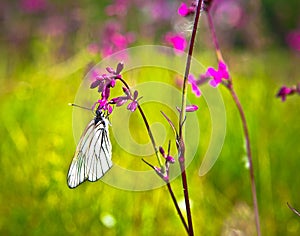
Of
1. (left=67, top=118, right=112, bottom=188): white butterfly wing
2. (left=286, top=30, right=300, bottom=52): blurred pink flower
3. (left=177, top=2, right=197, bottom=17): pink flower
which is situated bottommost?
(left=67, top=118, right=112, bottom=188): white butterfly wing

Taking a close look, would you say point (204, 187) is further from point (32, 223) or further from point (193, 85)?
point (193, 85)

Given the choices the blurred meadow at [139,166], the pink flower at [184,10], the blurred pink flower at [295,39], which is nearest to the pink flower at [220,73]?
the pink flower at [184,10]

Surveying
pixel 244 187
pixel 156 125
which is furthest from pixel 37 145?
pixel 244 187

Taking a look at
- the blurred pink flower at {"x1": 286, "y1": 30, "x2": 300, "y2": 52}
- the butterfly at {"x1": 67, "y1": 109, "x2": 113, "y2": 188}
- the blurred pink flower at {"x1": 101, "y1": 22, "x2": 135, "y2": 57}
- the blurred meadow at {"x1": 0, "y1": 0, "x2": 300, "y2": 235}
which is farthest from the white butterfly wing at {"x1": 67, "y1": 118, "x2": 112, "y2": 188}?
the blurred pink flower at {"x1": 286, "y1": 30, "x2": 300, "y2": 52}

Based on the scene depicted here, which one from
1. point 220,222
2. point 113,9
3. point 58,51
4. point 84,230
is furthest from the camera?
point 58,51

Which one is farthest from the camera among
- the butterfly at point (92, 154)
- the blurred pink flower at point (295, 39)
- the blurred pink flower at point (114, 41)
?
the blurred pink flower at point (295, 39)

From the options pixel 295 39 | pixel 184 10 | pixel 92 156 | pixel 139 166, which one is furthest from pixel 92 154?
pixel 295 39

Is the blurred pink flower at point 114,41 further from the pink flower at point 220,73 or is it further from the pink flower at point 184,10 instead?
the pink flower at point 184,10

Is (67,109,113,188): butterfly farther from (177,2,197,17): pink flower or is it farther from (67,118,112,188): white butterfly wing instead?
(177,2,197,17): pink flower
